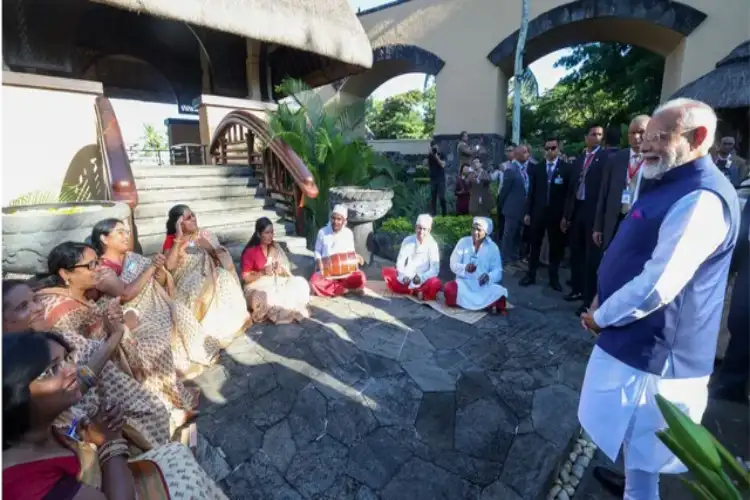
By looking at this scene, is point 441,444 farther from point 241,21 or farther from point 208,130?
point 208,130

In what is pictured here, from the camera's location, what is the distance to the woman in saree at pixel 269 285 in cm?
379

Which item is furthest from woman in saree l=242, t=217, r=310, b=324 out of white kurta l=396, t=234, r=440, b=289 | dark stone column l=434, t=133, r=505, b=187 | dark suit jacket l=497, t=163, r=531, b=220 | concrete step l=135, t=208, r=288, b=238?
dark stone column l=434, t=133, r=505, b=187

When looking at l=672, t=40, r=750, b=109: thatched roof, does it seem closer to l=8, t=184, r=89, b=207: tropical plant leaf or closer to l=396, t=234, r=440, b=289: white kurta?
l=396, t=234, r=440, b=289: white kurta

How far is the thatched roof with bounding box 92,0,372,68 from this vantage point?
5984 mm

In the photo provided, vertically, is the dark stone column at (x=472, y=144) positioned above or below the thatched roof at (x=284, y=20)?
below

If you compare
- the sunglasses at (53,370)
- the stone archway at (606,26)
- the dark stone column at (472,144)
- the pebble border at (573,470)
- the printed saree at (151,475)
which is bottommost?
the pebble border at (573,470)

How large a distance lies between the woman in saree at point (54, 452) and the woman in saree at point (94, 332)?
407mm

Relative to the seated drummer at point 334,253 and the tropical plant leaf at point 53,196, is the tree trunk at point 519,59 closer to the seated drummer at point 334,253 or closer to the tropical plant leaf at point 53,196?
the seated drummer at point 334,253

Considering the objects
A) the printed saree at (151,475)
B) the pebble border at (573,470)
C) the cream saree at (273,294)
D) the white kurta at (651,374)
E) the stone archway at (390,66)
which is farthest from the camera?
the stone archway at (390,66)

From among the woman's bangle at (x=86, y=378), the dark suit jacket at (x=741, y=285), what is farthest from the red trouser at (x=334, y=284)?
the dark suit jacket at (x=741, y=285)

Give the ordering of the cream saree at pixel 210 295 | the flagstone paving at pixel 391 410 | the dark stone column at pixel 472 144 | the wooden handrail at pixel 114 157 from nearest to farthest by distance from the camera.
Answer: the flagstone paving at pixel 391 410 < the cream saree at pixel 210 295 < the wooden handrail at pixel 114 157 < the dark stone column at pixel 472 144

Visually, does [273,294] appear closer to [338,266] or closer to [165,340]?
[338,266]

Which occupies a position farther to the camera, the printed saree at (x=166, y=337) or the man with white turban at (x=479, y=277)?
the man with white turban at (x=479, y=277)

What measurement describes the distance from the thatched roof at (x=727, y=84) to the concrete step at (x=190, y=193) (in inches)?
305
